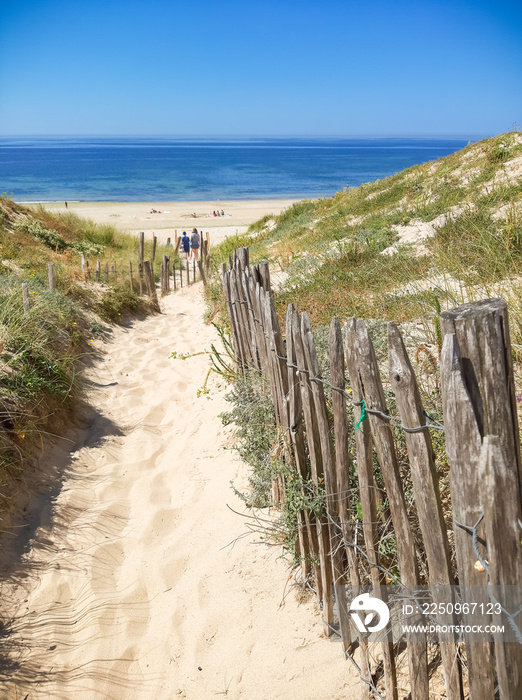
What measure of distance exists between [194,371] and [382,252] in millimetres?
3888

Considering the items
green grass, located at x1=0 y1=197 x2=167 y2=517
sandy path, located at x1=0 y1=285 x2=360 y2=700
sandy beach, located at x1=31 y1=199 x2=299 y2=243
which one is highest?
sandy beach, located at x1=31 y1=199 x2=299 y2=243

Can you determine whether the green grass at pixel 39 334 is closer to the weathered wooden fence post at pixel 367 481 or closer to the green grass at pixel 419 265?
the green grass at pixel 419 265

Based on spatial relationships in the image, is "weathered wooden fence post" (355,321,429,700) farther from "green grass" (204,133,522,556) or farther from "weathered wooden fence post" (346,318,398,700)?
"green grass" (204,133,522,556)

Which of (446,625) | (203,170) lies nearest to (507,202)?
(446,625)

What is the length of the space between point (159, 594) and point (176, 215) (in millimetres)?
35665

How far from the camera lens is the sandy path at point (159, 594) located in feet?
8.01

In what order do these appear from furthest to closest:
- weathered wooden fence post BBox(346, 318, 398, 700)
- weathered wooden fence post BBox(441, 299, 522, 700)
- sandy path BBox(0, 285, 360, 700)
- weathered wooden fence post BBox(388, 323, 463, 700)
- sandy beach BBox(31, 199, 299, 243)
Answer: sandy beach BBox(31, 199, 299, 243) → sandy path BBox(0, 285, 360, 700) → weathered wooden fence post BBox(346, 318, 398, 700) → weathered wooden fence post BBox(388, 323, 463, 700) → weathered wooden fence post BBox(441, 299, 522, 700)

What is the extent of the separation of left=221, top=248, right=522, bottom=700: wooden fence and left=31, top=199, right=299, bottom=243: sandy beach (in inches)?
851

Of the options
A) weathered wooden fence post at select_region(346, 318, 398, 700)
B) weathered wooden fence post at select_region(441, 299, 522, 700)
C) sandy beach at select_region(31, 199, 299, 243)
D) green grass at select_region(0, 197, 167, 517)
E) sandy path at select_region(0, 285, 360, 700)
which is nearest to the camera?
weathered wooden fence post at select_region(441, 299, 522, 700)

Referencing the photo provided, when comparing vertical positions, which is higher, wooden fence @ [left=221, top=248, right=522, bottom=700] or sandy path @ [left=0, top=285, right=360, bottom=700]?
wooden fence @ [left=221, top=248, right=522, bottom=700]

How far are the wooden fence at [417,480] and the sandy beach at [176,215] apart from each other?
70.9 feet

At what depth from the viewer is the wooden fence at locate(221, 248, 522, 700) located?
125cm

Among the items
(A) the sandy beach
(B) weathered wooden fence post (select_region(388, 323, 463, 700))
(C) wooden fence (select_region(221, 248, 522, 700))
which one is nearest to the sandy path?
(C) wooden fence (select_region(221, 248, 522, 700))

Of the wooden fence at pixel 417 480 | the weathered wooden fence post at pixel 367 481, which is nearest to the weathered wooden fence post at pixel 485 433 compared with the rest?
the wooden fence at pixel 417 480
